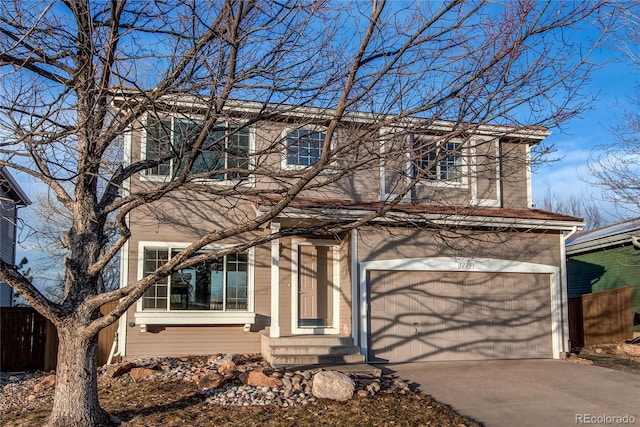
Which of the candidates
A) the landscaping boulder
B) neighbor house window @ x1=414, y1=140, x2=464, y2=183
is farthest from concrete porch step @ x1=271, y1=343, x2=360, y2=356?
neighbor house window @ x1=414, y1=140, x2=464, y2=183

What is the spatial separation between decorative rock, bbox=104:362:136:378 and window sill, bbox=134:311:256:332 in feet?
4.25

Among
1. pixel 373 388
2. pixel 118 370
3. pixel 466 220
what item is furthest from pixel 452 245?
pixel 118 370

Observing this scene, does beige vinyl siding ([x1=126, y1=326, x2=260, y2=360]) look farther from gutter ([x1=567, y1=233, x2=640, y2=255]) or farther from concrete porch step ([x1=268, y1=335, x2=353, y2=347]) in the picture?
gutter ([x1=567, y1=233, x2=640, y2=255])

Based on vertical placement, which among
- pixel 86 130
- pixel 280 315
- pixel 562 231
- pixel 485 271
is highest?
pixel 86 130

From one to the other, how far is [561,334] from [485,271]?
7.37 feet

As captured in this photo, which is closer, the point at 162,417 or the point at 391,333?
the point at 162,417

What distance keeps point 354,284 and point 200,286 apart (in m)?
3.18

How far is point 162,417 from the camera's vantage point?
7547 mm

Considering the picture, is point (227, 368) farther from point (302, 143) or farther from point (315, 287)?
point (302, 143)

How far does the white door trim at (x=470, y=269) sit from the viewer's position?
11.8 m

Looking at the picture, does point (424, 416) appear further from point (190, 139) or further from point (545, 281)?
point (545, 281)

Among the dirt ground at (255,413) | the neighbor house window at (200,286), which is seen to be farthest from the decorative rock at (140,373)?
the neighbor house window at (200,286)

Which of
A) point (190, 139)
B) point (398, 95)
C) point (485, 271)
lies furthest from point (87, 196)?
point (485, 271)

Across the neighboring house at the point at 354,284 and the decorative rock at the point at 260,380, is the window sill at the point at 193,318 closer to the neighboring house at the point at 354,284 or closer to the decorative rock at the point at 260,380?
the neighboring house at the point at 354,284
